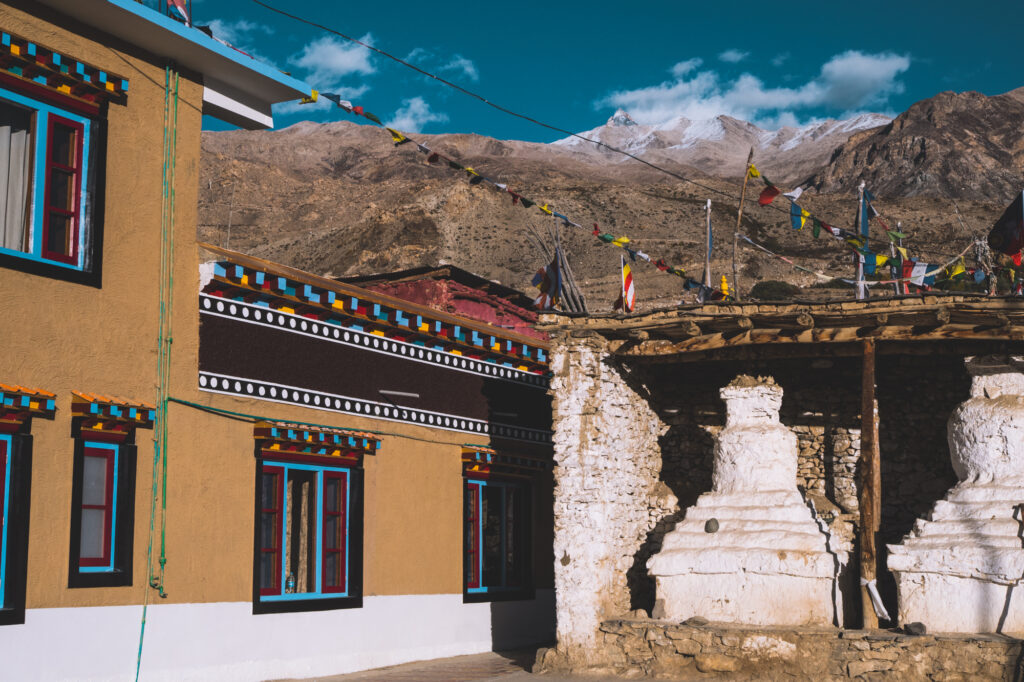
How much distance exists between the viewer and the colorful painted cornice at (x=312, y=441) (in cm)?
1027

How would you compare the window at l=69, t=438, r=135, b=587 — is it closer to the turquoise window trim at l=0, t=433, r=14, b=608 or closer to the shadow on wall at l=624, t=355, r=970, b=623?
the turquoise window trim at l=0, t=433, r=14, b=608

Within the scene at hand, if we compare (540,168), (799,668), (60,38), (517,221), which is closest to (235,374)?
(60,38)

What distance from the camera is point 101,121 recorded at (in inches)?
364

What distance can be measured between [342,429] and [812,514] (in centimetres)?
488

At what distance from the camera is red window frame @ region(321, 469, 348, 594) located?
10.9 meters

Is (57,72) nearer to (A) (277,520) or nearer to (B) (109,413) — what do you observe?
(B) (109,413)

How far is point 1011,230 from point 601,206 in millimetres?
58966

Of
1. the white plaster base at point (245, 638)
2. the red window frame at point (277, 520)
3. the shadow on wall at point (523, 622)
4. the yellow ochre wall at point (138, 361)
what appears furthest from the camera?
the shadow on wall at point (523, 622)

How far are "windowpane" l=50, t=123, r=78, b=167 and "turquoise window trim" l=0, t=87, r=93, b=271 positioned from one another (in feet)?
0.26

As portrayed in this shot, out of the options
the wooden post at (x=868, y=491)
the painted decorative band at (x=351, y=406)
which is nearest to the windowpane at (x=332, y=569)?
the painted decorative band at (x=351, y=406)

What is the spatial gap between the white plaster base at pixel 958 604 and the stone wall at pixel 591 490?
2.91 meters

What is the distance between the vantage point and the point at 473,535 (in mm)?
13141

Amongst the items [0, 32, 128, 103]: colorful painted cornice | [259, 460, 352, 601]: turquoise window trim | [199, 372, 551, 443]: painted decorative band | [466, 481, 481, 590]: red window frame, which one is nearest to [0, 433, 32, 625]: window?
[199, 372, 551, 443]: painted decorative band

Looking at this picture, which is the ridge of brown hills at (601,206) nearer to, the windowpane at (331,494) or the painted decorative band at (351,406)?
the painted decorative band at (351,406)
